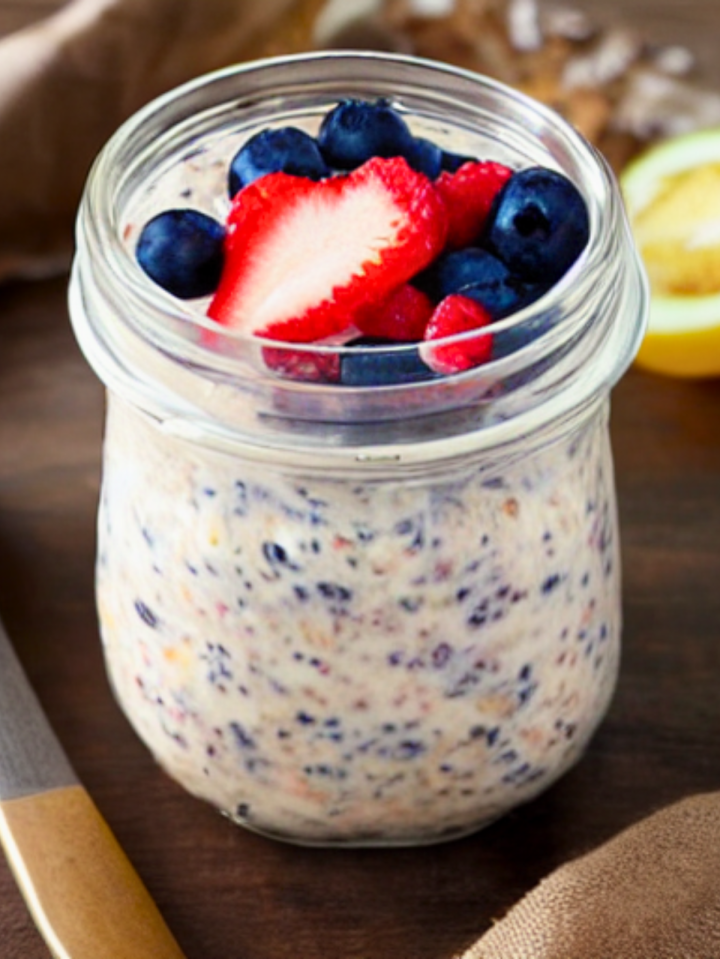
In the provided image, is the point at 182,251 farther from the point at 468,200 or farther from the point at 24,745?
the point at 24,745

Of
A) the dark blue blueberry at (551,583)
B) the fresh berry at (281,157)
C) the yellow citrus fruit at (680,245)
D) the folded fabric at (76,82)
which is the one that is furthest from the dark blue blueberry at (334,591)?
the folded fabric at (76,82)

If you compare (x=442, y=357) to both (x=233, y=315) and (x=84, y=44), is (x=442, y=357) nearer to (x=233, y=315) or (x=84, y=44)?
(x=233, y=315)

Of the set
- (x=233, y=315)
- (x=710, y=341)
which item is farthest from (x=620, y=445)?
(x=233, y=315)

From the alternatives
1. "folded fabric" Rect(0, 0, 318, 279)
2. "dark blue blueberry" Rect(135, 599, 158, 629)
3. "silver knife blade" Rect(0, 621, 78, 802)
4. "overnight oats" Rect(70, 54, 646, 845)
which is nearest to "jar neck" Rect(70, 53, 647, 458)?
"overnight oats" Rect(70, 54, 646, 845)

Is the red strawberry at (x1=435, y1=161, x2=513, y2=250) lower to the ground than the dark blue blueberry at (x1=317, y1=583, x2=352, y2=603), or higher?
higher

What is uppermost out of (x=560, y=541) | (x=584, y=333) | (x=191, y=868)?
(x=584, y=333)

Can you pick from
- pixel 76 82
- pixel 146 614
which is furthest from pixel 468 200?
pixel 76 82

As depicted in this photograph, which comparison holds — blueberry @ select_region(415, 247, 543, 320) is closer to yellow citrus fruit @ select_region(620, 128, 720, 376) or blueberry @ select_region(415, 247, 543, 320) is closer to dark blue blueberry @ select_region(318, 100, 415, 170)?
dark blue blueberry @ select_region(318, 100, 415, 170)
